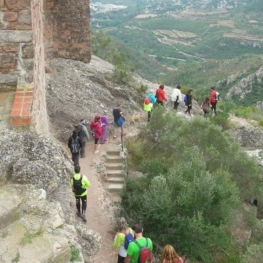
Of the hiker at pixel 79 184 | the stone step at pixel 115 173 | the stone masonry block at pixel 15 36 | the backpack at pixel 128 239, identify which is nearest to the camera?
the stone masonry block at pixel 15 36

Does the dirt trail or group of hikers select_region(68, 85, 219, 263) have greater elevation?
group of hikers select_region(68, 85, 219, 263)

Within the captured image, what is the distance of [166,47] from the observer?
13762cm

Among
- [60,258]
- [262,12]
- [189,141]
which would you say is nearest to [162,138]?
[189,141]

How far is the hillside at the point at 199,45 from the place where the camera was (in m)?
70.4

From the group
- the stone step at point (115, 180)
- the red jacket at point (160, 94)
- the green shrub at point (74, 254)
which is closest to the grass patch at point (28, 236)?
the green shrub at point (74, 254)

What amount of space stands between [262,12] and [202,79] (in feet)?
370

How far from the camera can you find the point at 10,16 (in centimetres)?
563

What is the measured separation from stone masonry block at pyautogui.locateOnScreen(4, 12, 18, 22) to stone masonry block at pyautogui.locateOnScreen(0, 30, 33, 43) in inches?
6.4

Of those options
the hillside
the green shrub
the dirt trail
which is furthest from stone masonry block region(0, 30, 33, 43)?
the hillside

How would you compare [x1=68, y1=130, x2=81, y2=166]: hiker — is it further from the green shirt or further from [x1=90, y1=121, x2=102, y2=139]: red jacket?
the green shirt

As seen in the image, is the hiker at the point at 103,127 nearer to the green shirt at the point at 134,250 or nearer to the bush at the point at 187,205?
the bush at the point at 187,205

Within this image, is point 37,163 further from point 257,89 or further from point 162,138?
point 257,89

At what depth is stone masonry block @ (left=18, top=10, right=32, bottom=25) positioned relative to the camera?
5.64 m

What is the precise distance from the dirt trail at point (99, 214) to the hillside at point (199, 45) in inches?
1874
